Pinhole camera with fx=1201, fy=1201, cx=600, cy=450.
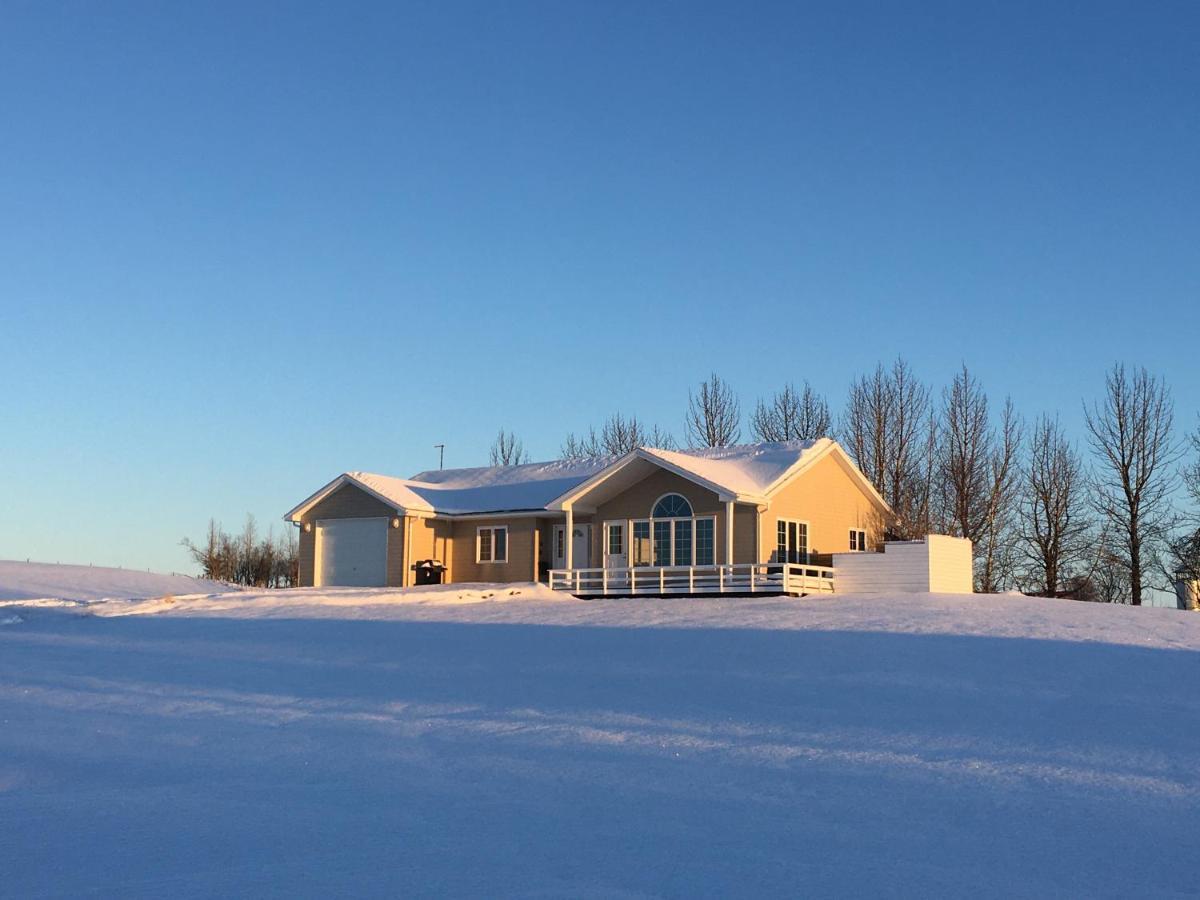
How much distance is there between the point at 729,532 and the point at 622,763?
17398 mm

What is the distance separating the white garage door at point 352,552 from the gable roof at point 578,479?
1.06 m

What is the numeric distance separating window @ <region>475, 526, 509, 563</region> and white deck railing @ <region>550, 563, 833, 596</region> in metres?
4.21

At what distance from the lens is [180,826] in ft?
33.9

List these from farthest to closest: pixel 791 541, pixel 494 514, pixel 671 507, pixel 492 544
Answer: pixel 492 544 → pixel 494 514 → pixel 671 507 → pixel 791 541

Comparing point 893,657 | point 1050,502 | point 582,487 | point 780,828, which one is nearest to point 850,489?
point 582,487

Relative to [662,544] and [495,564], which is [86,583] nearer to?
[495,564]

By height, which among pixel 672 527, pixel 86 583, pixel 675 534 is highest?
pixel 672 527

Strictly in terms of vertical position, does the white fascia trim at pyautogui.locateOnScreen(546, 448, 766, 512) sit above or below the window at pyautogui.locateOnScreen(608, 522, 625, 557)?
above

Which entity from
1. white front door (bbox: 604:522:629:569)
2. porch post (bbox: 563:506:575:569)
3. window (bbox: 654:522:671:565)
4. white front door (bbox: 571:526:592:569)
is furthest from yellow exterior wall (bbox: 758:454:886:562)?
white front door (bbox: 571:526:592:569)

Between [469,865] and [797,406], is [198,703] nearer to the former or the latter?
[469,865]

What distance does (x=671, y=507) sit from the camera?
105ft

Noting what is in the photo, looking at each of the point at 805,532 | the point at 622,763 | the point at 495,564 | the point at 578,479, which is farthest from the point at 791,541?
the point at 622,763

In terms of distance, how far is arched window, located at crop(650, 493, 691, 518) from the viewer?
31700mm

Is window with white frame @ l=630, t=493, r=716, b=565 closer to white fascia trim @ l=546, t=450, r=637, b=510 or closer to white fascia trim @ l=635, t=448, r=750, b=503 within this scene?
white fascia trim @ l=635, t=448, r=750, b=503
